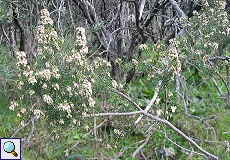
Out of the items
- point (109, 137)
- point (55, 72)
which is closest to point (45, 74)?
point (55, 72)

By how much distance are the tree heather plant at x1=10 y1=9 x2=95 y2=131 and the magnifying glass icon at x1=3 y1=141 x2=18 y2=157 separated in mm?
804

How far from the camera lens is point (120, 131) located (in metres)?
3.16

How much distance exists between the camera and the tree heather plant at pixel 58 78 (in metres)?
2.29

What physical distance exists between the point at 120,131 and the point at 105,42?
1.62 m

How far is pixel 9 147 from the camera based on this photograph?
319cm

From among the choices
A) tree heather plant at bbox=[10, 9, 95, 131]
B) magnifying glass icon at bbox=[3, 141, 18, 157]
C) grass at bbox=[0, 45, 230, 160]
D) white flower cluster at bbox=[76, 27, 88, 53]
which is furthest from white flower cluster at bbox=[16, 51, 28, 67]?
grass at bbox=[0, 45, 230, 160]

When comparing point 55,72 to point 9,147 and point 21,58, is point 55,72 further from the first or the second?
point 9,147

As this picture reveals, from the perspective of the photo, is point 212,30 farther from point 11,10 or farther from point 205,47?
point 11,10

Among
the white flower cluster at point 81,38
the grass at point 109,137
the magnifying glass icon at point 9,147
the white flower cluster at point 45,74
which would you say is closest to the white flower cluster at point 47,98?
the white flower cluster at point 45,74

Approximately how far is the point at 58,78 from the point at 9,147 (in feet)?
3.72

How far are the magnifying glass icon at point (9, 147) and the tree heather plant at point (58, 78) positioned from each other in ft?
2.64

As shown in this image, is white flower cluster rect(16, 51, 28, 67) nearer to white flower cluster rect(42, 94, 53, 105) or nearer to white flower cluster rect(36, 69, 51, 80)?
white flower cluster rect(36, 69, 51, 80)

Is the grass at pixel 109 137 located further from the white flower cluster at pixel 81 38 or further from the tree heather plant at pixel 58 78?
the white flower cluster at pixel 81 38

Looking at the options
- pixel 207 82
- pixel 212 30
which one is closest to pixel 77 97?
pixel 212 30
